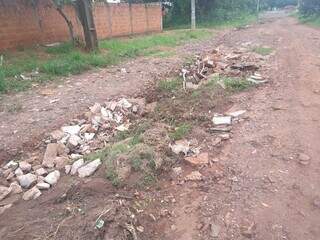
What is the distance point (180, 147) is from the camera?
4727mm

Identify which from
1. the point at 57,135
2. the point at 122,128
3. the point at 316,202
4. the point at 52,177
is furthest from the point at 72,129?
the point at 316,202

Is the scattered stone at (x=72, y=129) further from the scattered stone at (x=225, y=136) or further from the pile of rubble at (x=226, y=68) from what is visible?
the pile of rubble at (x=226, y=68)

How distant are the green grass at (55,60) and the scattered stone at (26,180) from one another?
152 inches

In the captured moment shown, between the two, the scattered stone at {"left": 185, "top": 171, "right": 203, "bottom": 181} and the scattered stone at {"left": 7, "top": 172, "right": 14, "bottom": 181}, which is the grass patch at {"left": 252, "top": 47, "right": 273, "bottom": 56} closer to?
the scattered stone at {"left": 185, "top": 171, "right": 203, "bottom": 181}

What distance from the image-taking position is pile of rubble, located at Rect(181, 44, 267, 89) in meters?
7.86

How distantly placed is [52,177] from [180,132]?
190cm

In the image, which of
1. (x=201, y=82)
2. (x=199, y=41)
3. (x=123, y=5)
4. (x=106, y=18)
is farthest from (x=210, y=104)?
(x=123, y=5)

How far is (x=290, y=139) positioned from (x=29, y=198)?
11.2ft

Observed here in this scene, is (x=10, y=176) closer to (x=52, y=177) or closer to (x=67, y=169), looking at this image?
(x=52, y=177)

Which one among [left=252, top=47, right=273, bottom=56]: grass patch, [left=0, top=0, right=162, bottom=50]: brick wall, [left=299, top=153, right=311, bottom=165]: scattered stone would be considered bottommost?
[left=252, top=47, right=273, bottom=56]: grass patch

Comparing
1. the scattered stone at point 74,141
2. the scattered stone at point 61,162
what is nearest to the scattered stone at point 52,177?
the scattered stone at point 61,162

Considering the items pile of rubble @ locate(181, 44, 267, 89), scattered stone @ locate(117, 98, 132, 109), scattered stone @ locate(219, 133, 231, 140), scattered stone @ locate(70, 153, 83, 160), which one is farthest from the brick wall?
scattered stone @ locate(219, 133, 231, 140)

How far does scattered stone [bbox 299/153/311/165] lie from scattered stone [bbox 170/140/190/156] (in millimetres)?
1410

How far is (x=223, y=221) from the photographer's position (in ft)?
11.1
